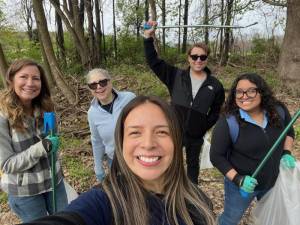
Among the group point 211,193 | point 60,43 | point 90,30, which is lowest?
point 211,193

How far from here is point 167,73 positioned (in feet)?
12.0

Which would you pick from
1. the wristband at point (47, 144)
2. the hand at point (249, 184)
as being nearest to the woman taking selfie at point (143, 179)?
the wristband at point (47, 144)

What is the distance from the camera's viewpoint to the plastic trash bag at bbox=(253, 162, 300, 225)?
248cm

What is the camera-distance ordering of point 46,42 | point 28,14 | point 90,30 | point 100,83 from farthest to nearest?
point 28,14, point 90,30, point 46,42, point 100,83

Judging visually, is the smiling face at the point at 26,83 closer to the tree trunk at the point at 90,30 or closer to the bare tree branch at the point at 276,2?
the bare tree branch at the point at 276,2

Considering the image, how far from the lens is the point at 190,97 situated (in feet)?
11.4

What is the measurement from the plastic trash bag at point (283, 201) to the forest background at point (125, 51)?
92 centimetres

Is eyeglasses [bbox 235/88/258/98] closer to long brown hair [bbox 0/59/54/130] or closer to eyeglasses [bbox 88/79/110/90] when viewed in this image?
eyeglasses [bbox 88/79/110/90]

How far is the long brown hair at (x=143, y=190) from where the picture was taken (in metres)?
1.37

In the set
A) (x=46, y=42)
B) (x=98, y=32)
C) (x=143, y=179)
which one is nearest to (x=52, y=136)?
(x=143, y=179)

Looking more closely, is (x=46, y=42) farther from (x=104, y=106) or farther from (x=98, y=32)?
(x=98, y=32)

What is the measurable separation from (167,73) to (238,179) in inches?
63.1

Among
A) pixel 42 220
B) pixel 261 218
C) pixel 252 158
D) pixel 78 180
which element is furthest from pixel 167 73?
pixel 42 220

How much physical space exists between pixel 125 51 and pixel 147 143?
13.1 m
